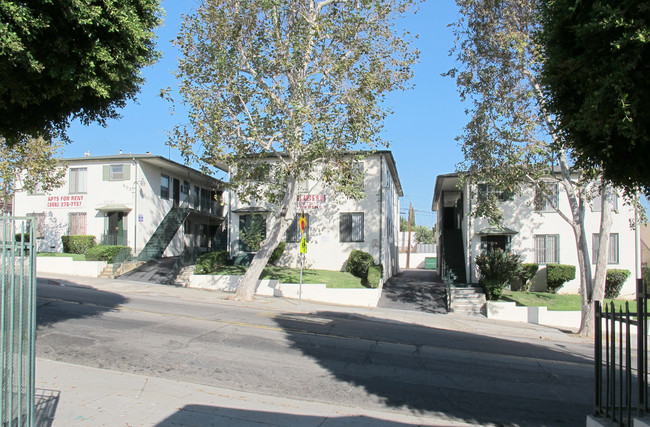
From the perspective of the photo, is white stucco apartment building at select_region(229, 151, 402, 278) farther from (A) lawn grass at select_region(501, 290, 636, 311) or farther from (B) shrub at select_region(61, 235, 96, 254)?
(B) shrub at select_region(61, 235, 96, 254)

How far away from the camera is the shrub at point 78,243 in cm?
2827

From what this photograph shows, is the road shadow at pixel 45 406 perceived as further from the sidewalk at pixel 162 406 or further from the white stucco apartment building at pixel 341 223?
the white stucco apartment building at pixel 341 223

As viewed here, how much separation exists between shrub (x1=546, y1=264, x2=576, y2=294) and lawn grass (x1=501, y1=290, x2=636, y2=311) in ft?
3.36

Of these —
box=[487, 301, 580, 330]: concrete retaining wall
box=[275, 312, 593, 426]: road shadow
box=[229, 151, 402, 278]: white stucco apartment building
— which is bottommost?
box=[487, 301, 580, 330]: concrete retaining wall

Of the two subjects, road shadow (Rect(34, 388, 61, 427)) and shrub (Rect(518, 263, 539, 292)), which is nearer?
road shadow (Rect(34, 388, 61, 427))

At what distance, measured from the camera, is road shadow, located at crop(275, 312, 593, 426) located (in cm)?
716

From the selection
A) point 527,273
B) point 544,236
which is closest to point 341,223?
point 527,273

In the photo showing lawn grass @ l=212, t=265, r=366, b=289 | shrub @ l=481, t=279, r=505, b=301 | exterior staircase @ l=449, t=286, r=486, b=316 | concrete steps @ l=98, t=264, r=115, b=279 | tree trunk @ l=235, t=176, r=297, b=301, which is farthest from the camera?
concrete steps @ l=98, t=264, r=115, b=279

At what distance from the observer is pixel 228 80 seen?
17500 millimetres

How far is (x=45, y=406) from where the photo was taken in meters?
6.00

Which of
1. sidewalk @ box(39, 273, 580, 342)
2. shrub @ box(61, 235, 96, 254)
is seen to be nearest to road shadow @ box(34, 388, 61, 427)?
sidewalk @ box(39, 273, 580, 342)

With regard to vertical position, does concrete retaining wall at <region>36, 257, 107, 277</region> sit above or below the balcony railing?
below

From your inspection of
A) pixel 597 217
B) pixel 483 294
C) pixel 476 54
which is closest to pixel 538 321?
pixel 483 294

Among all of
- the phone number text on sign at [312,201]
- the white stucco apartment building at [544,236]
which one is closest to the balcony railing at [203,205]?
the phone number text on sign at [312,201]
